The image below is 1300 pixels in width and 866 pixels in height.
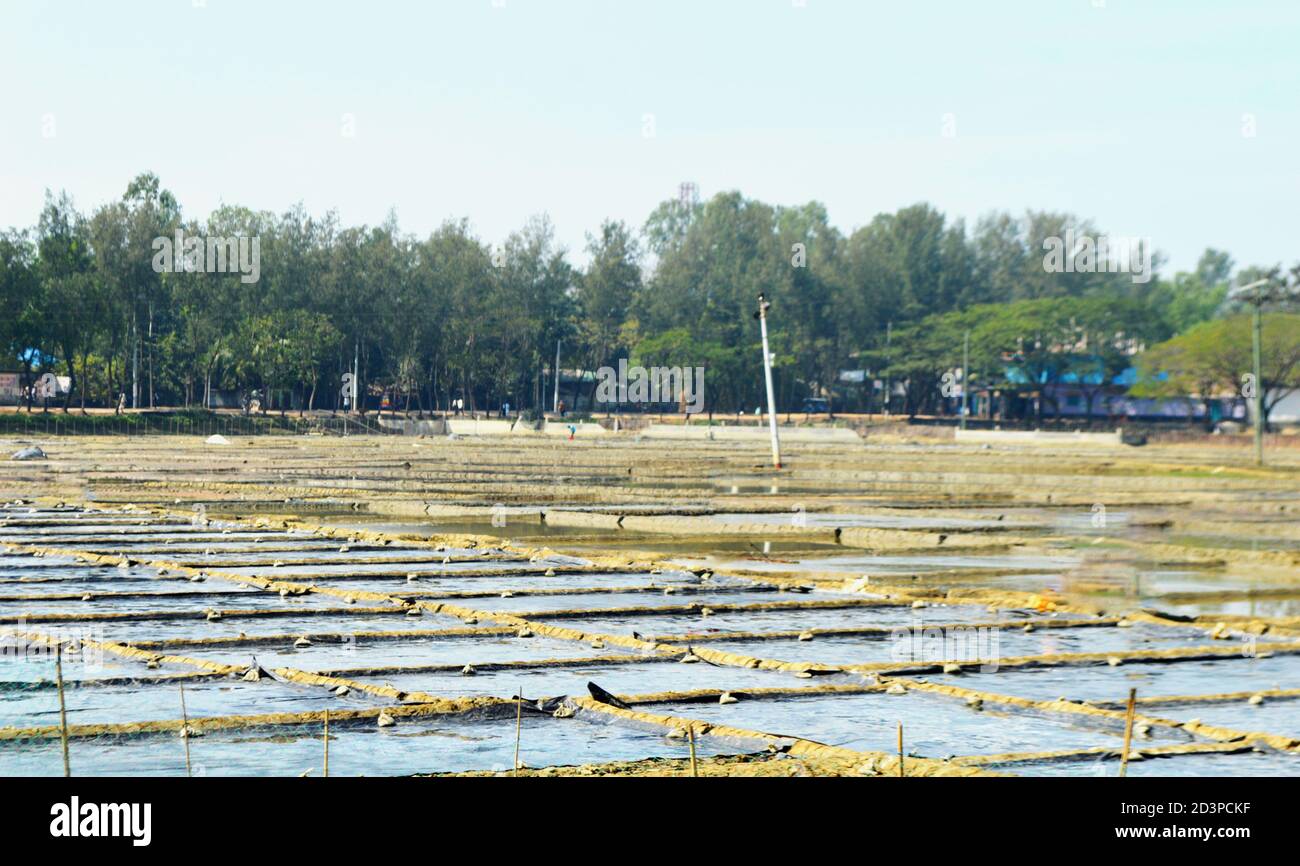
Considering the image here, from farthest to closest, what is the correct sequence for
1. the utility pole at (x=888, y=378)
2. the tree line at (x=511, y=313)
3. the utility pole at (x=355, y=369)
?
the utility pole at (x=888, y=378), the utility pole at (x=355, y=369), the tree line at (x=511, y=313)

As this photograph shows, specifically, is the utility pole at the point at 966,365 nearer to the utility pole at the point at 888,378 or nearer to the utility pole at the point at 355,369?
the utility pole at the point at 888,378

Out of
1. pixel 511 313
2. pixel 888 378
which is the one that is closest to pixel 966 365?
pixel 888 378

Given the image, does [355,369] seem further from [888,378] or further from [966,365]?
[888,378]

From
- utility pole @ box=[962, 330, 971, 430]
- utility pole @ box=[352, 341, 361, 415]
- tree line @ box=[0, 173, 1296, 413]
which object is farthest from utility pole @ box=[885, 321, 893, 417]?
utility pole @ box=[352, 341, 361, 415]

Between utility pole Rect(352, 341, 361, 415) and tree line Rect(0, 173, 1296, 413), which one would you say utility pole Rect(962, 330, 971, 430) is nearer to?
tree line Rect(0, 173, 1296, 413)

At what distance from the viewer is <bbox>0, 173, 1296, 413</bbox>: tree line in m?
96.2

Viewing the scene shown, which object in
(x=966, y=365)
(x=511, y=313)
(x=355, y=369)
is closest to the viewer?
(x=966, y=365)

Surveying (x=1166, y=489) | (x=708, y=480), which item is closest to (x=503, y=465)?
(x=708, y=480)

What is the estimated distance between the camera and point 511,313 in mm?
115688

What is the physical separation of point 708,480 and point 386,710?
30982 mm

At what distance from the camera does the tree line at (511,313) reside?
316 ft

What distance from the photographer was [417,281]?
376ft

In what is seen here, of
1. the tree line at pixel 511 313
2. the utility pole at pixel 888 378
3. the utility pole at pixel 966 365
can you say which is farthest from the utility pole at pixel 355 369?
the utility pole at pixel 966 365
